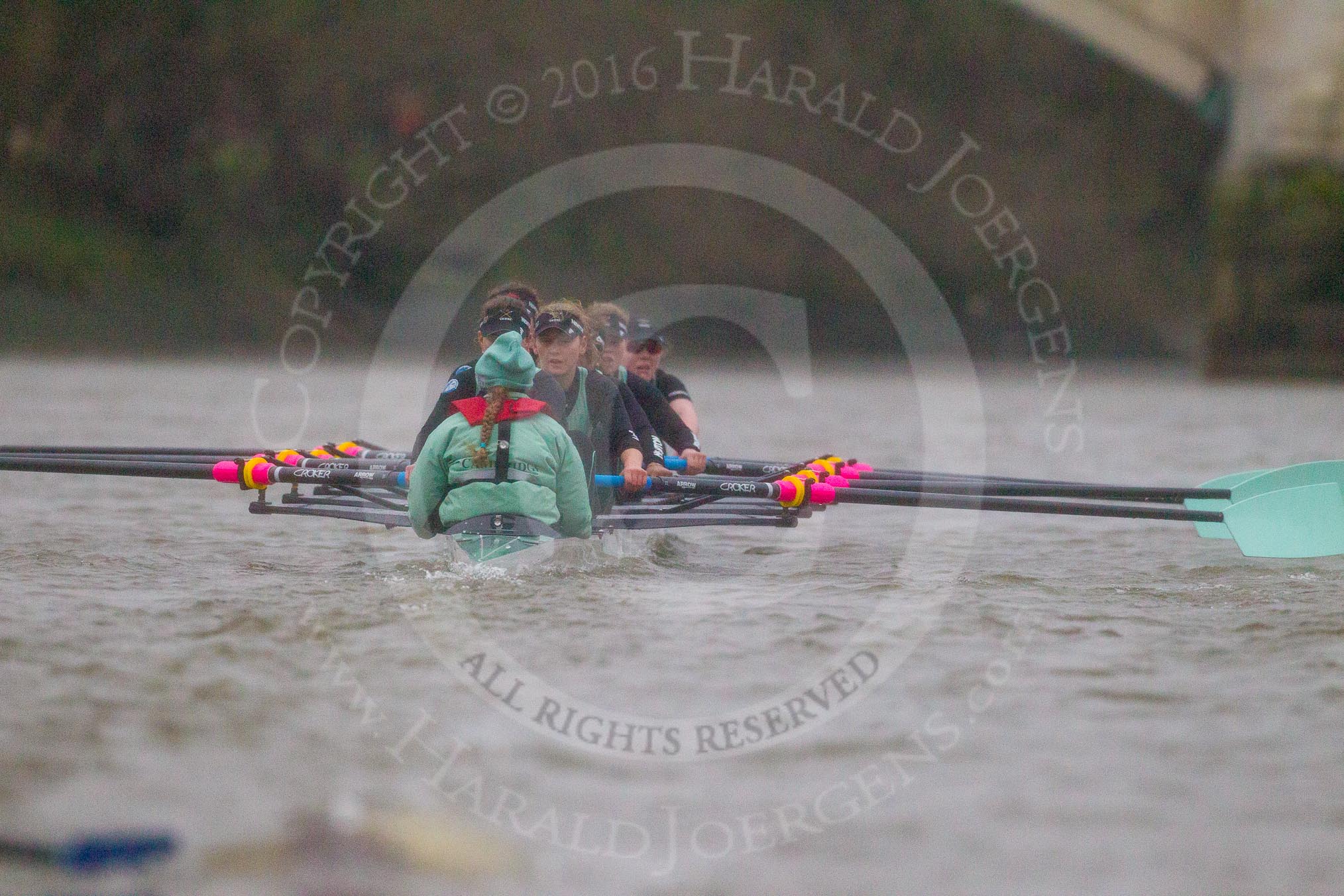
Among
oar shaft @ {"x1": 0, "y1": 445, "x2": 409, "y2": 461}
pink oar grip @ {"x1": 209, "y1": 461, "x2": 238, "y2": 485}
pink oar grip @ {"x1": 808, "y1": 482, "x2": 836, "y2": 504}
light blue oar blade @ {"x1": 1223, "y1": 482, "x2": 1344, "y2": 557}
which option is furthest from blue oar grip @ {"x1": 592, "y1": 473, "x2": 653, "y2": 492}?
light blue oar blade @ {"x1": 1223, "y1": 482, "x2": 1344, "y2": 557}

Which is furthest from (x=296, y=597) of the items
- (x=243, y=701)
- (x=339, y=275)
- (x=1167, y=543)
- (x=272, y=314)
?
(x=339, y=275)

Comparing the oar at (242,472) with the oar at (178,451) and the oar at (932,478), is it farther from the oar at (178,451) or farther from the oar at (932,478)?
the oar at (932,478)

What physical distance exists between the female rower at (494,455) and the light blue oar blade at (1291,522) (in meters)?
4.37

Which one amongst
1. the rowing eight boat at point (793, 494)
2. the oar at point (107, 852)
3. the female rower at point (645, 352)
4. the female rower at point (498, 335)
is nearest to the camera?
the oar at point (107, 852)

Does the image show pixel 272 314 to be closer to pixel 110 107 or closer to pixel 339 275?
pixel 339 275

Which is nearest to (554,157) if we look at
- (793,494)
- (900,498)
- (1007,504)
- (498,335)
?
(793,494)

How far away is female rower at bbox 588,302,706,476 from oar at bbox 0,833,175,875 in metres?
6.82

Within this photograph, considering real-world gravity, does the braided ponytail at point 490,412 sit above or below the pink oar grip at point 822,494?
above

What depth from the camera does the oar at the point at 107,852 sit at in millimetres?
3910

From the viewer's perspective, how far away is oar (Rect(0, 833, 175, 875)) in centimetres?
391

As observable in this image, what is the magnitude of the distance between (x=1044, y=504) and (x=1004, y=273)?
113 feet

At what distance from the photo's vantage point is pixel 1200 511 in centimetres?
996

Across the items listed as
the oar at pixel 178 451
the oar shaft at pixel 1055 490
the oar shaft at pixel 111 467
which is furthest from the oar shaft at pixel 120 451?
the oar shaft at pixel 1055 490

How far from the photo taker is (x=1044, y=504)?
Result: 9586 mm
